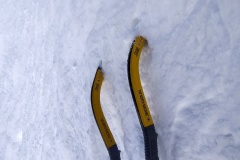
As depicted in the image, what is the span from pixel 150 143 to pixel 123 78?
59 centimetres

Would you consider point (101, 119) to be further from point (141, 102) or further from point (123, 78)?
point (141, 102)

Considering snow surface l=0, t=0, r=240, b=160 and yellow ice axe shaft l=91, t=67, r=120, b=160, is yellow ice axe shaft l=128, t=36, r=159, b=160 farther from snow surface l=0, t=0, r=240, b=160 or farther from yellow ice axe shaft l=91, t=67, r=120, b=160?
yellow ice axe shaft l=91, t=67, r=120, b=160

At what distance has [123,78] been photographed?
2.29m

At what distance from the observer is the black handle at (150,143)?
191 centimetres

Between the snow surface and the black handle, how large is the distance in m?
0.11

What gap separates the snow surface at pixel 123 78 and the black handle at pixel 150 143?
0.11 metres

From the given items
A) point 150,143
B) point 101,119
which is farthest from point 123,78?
point 150,143

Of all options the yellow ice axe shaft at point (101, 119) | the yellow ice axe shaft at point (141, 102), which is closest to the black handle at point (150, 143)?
the yellow ice axe shaft at point (141, 102)

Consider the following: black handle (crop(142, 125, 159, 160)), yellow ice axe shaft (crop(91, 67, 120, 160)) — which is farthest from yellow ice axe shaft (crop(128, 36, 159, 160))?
yellow ice axe shaft (crop(91, 67, 120, 160))

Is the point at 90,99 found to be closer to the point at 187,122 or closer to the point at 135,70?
the point at 135,70

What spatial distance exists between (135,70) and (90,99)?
0.60 m

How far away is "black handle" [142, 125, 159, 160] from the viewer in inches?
75.2

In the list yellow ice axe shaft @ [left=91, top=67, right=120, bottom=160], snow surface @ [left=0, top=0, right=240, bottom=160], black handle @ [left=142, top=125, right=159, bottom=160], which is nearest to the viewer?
snow surface @ [left=0, top=0, right=240, bottom=160]

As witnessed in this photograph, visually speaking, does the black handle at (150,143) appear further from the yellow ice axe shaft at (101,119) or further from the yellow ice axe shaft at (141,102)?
the yellow ice axe shaft at (101,119)
